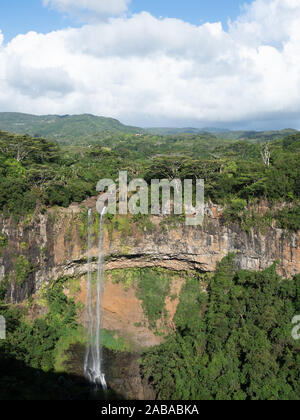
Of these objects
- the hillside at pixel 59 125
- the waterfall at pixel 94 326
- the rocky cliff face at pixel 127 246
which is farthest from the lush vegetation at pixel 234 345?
the hillside at pixel 59 125

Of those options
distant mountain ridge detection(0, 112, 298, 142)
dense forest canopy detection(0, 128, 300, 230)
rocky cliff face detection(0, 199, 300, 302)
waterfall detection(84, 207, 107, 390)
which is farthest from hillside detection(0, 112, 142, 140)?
waterfall detection(84, 207, 107, 390)

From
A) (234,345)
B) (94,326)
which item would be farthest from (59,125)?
(234,345)

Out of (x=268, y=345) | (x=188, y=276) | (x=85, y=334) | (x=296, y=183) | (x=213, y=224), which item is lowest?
(x=85, y=334)

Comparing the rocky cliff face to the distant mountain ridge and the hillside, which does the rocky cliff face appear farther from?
the hillside

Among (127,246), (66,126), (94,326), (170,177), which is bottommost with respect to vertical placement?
(94,326)

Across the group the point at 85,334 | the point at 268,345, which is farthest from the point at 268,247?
the point at 85,334

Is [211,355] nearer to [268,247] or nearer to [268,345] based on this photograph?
[268,345]

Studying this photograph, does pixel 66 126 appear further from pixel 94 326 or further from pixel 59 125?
pixel 94 326
